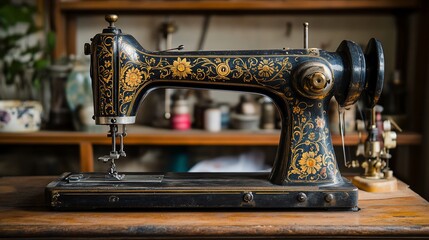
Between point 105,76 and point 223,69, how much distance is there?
27 centimetres

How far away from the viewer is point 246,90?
4.52 feet

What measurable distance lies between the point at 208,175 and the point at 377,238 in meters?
0.44

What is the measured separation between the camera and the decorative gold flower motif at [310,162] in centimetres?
133

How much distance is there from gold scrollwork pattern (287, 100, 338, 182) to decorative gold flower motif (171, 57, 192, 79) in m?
0.26

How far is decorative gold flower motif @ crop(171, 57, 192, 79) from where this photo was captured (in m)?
1.34

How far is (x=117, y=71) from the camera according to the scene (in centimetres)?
131

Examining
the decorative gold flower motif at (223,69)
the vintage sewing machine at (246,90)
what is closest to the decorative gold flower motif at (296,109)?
the vintage sewing machine at (246,90)

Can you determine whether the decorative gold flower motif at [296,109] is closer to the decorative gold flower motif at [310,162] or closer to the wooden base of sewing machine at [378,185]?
the decorative gold flower motif at [310,162]

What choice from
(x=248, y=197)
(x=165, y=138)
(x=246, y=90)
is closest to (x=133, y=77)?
(x=246, y=90)

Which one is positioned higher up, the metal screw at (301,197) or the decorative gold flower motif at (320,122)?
the decorative gold flower motif at (320,122)

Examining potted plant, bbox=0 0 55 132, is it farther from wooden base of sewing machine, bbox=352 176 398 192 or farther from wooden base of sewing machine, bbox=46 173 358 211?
wooden base of sewing machine, bbox=352 176 398 192

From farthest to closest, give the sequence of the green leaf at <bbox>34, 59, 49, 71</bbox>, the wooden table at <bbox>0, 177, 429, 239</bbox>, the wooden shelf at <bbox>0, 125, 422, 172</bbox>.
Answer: the green leaf at <bbox>34, 59, 49, 71</bbox> → the wooden shelf at <bbox>0, 125, 422, 172</bbox> → the wooden table at <bbox>0, 177, 429, 239</bbox>

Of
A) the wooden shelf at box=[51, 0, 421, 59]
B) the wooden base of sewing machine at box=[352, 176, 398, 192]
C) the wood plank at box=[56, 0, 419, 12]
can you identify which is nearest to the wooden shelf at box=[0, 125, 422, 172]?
the wooden shelf at box=[51, 0, 421, 59]

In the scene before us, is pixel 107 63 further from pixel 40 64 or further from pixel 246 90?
pixel 40 64
